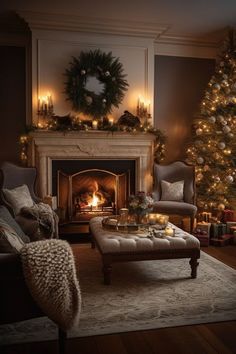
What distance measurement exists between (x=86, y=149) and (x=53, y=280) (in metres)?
3.63

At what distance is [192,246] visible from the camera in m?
3.47

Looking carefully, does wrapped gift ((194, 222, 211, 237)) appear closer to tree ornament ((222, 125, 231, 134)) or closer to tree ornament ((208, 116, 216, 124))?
tree ornament ((222, 125, 231, 134))

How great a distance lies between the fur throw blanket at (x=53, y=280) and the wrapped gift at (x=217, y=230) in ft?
10.8

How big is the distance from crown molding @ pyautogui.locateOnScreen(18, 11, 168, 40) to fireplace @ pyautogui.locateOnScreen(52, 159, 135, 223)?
2.01 metres

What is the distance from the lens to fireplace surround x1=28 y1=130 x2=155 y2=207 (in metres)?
5.35

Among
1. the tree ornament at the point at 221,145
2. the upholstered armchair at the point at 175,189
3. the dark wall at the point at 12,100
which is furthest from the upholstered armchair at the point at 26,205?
the tree ornament at the point at 221,145

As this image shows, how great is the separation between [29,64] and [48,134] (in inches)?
46.8

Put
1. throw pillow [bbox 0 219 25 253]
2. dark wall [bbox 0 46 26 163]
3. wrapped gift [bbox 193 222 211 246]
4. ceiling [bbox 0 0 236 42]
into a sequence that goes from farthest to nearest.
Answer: dark wall [bbox 0 46 26 163] < wrapped gift [bbox 193 222 211 246] < ceiling [bbox 0 0 236 42] < throw pillow [bbox 0 219 25 253]

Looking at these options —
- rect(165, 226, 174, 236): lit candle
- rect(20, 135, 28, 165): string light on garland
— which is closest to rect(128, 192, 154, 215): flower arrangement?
rect(165, 226, 174, 236): lit candle

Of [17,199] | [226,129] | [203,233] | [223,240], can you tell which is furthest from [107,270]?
[226,129]

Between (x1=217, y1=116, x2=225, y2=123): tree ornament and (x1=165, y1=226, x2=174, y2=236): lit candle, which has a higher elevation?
(x1=217, y1=116, x2=225, y2=123): tree ornament

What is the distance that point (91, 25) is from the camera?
17.3ft

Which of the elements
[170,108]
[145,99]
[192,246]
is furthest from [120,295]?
[170,108]

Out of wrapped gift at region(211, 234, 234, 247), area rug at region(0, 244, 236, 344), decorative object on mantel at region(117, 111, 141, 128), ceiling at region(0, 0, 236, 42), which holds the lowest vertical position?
area rug at region(0, 244, 236, 344)
